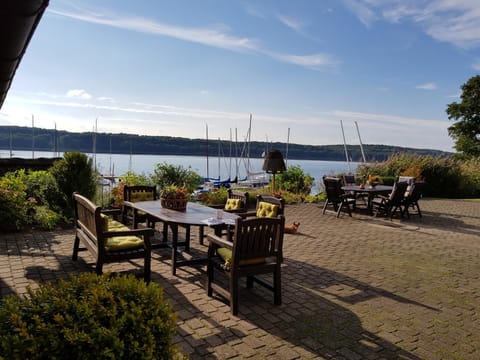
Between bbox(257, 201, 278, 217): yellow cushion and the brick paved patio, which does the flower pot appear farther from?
bbox(257, 201, 278, 217): yellow cushion

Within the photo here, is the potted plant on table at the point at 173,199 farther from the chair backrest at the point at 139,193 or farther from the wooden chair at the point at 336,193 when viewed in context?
the wooden chair at the point at 336,193

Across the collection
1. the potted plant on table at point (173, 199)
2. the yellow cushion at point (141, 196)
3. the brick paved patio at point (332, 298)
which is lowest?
the brick paved patio at point (332, 298)

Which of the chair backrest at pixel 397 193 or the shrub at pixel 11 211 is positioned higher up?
the chair backrest at pixel 397 193

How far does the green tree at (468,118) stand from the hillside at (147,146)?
7839 mm

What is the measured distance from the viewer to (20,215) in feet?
21.5

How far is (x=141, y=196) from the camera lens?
22.3ft

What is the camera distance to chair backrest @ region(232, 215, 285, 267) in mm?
3488

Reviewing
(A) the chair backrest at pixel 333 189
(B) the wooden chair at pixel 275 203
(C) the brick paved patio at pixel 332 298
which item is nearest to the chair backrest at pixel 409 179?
(A) the chair backrest at pixel 333 189

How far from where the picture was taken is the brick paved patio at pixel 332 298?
9.61 feet

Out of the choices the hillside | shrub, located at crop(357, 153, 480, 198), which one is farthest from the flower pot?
shrub, located at crop(357, 153, 480, 198)

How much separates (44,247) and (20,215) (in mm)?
1494

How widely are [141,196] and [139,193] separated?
8 centimetres

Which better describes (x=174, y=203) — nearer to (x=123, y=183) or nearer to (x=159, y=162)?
(x=123, y=183)

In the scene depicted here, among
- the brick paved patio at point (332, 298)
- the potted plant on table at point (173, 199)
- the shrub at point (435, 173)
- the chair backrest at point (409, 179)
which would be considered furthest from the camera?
the shrub at point (435, 173)
